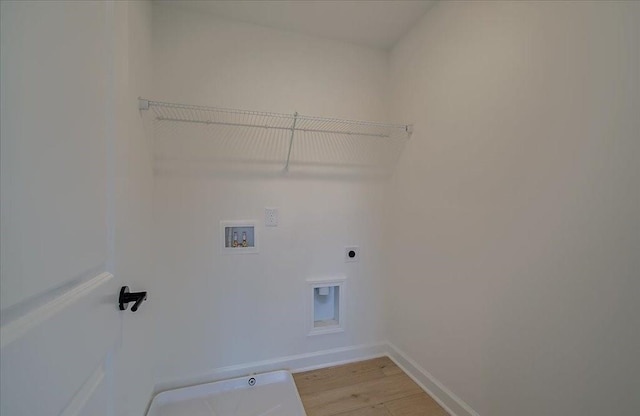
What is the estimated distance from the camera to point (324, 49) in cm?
192

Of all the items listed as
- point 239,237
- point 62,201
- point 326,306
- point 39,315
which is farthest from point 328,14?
point 326,306

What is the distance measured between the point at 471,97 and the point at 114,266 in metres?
1.78

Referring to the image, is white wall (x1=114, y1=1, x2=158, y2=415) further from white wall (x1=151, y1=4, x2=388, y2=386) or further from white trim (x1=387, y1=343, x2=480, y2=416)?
white trim (x1=387, y1=343, x2=480, y2=416)

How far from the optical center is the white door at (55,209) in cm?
35

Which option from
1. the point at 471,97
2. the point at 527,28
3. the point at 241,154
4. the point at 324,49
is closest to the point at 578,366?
the point at 471,97

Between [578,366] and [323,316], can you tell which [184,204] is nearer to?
[323,316]

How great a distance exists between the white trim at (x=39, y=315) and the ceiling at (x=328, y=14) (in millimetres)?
1824

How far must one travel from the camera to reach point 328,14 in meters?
1.68

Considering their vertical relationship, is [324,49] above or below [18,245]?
above

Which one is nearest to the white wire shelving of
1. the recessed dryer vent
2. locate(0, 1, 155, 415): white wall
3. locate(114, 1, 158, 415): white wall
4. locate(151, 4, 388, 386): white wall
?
locate(151, 4, 388, 386): white wall

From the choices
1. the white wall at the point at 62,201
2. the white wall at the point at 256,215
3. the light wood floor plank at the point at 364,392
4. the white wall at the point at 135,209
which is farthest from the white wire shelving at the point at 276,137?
the light wood floor plank at the point at 364,392

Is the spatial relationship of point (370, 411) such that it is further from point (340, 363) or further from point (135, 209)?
point (135, 209)

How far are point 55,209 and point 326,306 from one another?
1877mm

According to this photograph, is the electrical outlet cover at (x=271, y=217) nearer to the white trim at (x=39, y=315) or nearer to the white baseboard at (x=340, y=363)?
the white baseboard at (x=340, y=363)
